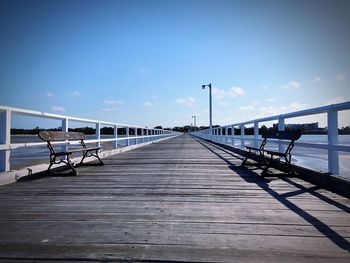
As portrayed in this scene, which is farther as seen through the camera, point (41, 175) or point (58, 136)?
point (58, 136)

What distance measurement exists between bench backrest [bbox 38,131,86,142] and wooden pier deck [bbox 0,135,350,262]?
901mm

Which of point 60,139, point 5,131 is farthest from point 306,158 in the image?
point 5,131

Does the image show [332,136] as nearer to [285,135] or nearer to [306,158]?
[285,135]

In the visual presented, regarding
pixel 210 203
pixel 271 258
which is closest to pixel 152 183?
pixel 210 203

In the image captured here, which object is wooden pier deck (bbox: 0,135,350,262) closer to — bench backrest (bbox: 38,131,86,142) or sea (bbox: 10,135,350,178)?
bench backrest (bbox: 38,131,86,142)

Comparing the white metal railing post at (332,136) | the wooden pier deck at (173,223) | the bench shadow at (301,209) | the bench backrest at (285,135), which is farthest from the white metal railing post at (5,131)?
the white metal railing post at (332,136)

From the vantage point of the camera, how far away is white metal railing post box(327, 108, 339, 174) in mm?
3967

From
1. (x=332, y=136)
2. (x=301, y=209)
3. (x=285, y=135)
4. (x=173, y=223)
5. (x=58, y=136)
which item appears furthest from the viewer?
(x=58, y=136)

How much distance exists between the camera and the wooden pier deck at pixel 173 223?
6.48 feet

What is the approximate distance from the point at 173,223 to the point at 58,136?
151 inches

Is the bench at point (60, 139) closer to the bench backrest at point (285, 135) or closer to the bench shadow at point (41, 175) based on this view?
the bench shadow at point (41, 175)

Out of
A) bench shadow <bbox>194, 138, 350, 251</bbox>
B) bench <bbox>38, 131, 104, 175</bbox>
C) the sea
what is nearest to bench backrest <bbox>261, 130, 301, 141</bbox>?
the sea

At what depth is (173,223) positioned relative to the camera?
259 centimetres

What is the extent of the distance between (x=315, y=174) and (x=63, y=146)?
510 cm
